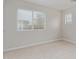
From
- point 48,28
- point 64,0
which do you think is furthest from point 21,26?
point 64,0

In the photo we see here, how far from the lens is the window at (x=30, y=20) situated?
4.27 metres

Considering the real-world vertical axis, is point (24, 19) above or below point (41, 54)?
above

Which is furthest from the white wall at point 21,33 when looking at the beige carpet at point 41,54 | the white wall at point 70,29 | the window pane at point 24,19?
the white wall at point 70,29

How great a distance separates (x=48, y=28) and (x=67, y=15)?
179 centimetres

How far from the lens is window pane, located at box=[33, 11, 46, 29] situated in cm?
499

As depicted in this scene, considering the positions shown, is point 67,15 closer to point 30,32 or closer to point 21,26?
point 30,32

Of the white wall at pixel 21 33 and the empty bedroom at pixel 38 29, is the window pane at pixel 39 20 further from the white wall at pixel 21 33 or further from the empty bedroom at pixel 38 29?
the white wall at pixel 21 33

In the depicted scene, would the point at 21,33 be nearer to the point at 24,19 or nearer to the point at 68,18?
the point at 24,19

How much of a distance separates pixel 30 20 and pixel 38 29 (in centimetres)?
81

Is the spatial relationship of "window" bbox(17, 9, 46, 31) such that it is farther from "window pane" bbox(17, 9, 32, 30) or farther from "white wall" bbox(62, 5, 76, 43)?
"white wall" bbox(62, 5, 76, 43)

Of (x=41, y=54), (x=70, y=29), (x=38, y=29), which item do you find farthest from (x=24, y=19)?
(x=70, y=29)

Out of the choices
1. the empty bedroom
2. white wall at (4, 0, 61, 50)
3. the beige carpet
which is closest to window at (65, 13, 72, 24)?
the empty bedroom

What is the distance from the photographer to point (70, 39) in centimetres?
575

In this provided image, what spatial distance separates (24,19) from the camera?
448 cm
